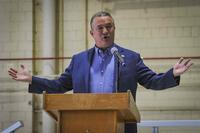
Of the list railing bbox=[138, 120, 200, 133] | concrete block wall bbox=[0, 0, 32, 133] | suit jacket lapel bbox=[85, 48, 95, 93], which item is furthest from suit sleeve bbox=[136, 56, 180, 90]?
concrete block wall bbox=[0, 0, 32, 133]

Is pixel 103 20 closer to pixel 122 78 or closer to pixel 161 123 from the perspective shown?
pixel 122 78

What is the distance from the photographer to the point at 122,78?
2.34m

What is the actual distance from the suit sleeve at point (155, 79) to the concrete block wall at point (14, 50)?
12.0 ft

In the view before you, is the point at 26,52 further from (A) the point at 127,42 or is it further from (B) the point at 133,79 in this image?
(B) the point at 133,79

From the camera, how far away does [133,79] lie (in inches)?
94.3

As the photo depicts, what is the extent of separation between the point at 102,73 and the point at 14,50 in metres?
3.86

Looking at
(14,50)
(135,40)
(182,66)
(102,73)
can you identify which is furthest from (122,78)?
(14,50)

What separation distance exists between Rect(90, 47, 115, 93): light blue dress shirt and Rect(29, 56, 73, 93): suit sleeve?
0.74ft

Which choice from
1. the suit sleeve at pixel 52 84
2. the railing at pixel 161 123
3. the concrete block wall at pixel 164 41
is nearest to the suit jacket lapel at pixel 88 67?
the suit sleeve at pixel 52 84

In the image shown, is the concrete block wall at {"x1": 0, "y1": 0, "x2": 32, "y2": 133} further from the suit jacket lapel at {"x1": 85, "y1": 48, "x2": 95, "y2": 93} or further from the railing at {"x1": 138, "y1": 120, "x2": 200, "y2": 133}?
the suit jacket lapel at {"x1": 85, "y1": 48, "x2": 95, "y2": 93}

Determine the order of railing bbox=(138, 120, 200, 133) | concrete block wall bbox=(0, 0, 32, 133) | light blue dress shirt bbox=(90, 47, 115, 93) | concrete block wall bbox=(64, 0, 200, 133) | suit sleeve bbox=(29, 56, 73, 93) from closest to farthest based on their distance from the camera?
light blue dress shirt bbox=(90, 47, 115, 93) < suit sleeve bbox=(29, 56, 73, 93) < railing bbox=(138, 120, 200, 133) < concrete block wall bbox=(64, 0, 200, 133) < concrete block wall bbox=(0, 0, 32, 133)

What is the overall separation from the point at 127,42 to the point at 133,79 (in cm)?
340

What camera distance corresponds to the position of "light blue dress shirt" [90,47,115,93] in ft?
7.62

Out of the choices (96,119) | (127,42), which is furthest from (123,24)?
(96,119)
